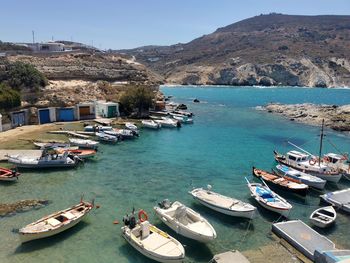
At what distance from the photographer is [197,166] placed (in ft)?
131

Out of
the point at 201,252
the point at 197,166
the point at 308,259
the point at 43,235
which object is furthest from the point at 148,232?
the point at 197,166

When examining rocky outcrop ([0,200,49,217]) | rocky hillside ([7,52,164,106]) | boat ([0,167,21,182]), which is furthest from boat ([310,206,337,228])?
rocky hillside ([7,52,164,106])

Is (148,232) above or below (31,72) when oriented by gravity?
below

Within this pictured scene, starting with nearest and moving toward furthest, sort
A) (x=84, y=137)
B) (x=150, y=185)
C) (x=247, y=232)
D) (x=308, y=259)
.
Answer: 1. (x=308, y=259)
2. (x=247, y=232)
3. (x=150, y=185)
4. (x=84, y=137)

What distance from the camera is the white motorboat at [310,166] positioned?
35.0 m

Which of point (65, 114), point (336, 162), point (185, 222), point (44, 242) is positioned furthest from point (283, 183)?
point (65, 114)

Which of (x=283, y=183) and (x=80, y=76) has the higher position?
(x=80, y=76)

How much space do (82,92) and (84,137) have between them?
27.6 metres

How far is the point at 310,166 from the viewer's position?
3650 cm

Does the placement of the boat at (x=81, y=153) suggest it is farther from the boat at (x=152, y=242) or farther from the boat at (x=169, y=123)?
the boat at (x=169, y=123)

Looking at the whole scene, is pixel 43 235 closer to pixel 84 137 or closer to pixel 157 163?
pixel 157 163

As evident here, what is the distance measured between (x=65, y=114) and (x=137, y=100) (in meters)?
14.8

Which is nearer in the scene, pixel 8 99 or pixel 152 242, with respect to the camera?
pixel 152 242

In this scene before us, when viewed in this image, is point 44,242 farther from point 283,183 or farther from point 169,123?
point 169,123
